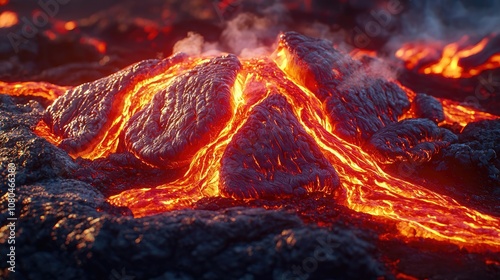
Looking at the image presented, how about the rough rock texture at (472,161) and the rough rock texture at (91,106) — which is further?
the rough rock texture at (91,106)

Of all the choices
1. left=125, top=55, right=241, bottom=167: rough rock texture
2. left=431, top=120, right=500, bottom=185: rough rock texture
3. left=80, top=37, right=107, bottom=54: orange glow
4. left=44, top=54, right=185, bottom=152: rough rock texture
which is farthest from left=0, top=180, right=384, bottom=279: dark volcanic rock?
left=80, top=37, right=107, bottom=54: orange glow

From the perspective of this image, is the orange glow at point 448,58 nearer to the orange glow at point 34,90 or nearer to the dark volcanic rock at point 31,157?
the orange glow at point 34,90

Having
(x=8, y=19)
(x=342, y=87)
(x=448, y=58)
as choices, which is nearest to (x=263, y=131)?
(x=342, y=87)

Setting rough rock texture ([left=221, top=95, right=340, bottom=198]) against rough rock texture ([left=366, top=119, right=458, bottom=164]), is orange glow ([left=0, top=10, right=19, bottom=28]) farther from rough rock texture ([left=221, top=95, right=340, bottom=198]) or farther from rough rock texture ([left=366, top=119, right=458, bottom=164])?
rough rock texture ([left=366, top=119, right=458, bottom=164])

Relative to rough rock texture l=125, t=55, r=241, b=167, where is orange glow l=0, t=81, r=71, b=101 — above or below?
above

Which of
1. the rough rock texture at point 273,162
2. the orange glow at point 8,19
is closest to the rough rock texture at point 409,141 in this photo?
the rough rock texture at point 273,162

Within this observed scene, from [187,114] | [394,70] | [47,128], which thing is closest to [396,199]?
[187,114]

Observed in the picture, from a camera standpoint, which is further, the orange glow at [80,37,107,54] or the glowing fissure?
the orange glow at [80,37,107,54]
